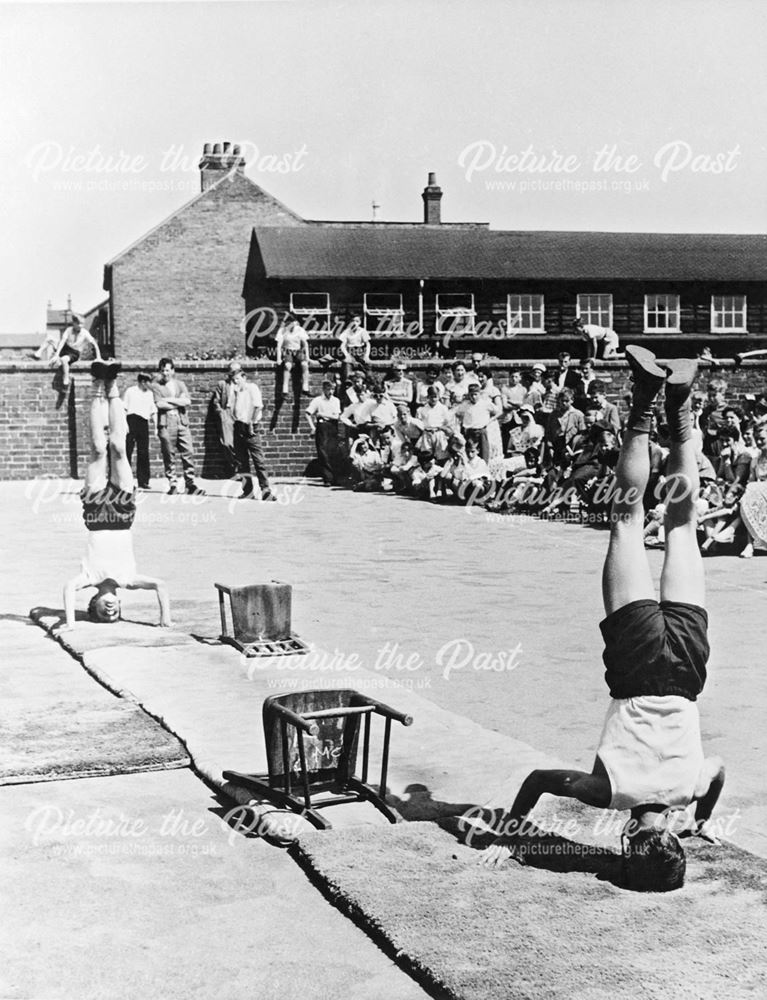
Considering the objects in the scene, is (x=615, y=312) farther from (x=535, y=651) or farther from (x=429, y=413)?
(x=535, y=651)

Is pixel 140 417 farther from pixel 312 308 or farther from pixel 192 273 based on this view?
pixel 192 273

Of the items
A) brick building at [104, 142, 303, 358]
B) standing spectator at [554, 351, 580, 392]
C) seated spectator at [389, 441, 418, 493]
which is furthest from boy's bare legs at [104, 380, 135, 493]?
brick building at [104, 142, 303, 358]

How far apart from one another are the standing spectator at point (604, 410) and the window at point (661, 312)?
23.5 m

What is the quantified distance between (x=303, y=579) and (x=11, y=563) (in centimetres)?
331

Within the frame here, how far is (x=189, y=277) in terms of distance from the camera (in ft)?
153

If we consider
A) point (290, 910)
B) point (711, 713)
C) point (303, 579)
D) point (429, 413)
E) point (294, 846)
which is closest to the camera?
point (290, 910)

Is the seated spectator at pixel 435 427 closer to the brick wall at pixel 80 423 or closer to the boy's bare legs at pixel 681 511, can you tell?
the brick wall at pixel 80 423

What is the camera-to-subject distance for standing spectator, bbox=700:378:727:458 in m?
16.7

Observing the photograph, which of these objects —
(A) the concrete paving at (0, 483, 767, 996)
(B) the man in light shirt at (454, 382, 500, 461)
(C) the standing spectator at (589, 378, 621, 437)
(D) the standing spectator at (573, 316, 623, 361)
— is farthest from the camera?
(D) the standing spectator at (573, 316, 623, 361)

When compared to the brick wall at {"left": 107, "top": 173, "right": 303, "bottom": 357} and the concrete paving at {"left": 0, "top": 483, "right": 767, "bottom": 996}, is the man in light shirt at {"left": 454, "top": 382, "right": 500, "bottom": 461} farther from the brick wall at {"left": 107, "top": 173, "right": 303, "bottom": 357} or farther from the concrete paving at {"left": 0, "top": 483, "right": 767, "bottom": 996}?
the brick wall at {"left": 107, "top": 173, "right": 303, "bottom": 357}

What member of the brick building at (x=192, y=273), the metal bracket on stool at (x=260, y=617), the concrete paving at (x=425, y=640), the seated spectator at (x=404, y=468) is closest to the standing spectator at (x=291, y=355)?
the seated spectator at (x=404, y=468)

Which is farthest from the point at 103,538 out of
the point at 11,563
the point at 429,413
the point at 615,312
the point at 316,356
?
the point at 615,312

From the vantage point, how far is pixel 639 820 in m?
4.61

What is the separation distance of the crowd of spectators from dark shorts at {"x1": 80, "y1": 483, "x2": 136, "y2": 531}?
20.0 feet
